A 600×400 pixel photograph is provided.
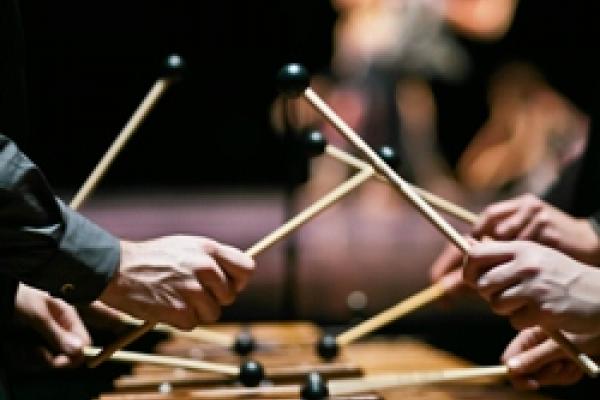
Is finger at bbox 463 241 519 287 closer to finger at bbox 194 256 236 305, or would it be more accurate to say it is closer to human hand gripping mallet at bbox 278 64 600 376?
human hand gripping mallet at bbox 278 64 600 376

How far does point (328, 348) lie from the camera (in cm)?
148

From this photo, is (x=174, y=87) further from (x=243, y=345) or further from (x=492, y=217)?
(x=492, y=217)

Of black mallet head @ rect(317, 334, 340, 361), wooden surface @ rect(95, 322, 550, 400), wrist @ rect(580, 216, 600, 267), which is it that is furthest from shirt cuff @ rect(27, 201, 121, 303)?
wrist @ rect(580, 216, 600, 267)

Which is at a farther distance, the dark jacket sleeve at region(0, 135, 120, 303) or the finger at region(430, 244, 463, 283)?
the finger at region(430, 244, 463, 283)

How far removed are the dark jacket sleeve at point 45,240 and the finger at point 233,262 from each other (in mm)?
123

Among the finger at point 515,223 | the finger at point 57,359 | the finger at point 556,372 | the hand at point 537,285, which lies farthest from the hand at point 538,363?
the finger at point 57,359

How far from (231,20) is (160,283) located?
242cm

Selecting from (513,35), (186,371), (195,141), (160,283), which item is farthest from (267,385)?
(513,35)

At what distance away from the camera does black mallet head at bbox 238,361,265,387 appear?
128cm

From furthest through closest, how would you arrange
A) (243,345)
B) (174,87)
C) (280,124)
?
(280,124), (174,87), (243,345)

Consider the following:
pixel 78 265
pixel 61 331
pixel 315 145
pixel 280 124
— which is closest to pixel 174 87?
pixel 280 124

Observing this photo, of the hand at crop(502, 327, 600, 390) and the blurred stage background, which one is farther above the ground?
the blurred stage background

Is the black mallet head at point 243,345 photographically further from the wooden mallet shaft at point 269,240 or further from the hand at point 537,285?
the hand at point 537,285

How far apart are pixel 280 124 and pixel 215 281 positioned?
2383 mm
